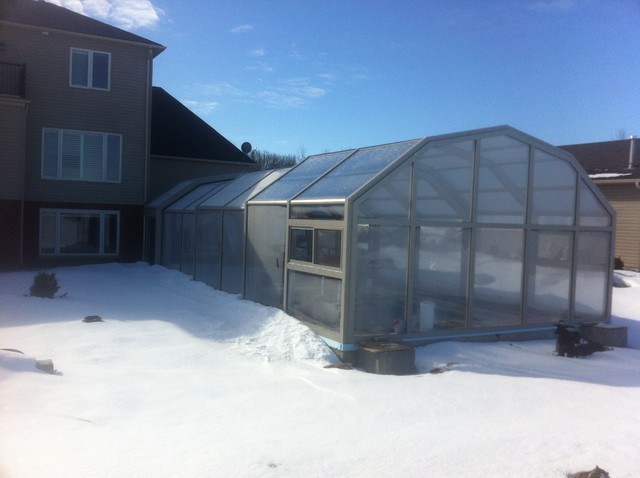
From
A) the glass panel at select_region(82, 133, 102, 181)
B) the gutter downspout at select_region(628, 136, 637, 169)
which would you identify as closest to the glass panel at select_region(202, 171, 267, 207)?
the glass panel at select_region(82, 133, 102, 181)

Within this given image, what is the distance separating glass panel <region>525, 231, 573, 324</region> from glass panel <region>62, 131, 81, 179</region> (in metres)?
14.1

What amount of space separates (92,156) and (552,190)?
14039mm

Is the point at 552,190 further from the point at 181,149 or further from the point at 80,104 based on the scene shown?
the point at 181,149

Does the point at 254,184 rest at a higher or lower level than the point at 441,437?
higher

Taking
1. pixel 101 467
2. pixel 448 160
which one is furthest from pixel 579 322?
pixel 101 467

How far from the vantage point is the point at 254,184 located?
12.5 m

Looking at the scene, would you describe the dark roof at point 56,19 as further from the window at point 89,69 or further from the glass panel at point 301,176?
the glass panel at point 301,176

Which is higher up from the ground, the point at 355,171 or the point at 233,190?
the point at 355,171

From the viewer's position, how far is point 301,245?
9164mm

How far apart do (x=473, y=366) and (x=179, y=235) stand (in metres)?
9.59

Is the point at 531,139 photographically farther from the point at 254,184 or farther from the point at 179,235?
the point at 179,235

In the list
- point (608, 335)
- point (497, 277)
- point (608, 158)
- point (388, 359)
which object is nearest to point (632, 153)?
point (608, 158)

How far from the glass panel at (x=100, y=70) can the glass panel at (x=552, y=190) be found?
1402cm

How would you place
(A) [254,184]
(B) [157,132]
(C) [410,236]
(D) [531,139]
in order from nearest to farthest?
(C) [410,236] → (D) [531,139] → (A) [254,184] → (B) [157,132]
